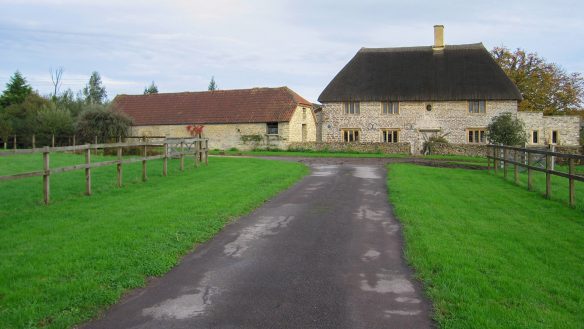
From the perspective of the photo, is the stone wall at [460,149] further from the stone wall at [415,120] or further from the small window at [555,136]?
the small window at [555,136]

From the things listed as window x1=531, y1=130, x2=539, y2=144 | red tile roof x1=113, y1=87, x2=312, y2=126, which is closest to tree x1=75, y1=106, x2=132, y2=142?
red tile roof x1=113, y1=87, x2=312, y2=126

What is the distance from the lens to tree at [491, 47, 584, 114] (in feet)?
195

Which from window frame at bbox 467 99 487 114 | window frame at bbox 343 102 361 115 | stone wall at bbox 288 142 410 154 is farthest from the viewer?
window frame at bbox 343 102 361 115

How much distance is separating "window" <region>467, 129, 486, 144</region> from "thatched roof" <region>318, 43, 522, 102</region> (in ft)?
8.62

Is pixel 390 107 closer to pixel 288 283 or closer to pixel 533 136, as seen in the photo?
pixel 533 136

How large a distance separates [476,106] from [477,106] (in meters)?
0.08

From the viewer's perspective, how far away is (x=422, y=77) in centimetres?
4297

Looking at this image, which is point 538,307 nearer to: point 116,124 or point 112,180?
point 112,180

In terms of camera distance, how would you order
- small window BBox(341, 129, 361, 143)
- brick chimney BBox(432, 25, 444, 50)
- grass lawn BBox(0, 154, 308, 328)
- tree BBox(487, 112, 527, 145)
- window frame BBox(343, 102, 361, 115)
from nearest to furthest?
1. grass lawn BBox(0, 154, 308, 328)
2. tree BBox(487, 112, 527, 145)
3. window frame BBox(343, 102, 361, 115)
4. small window BBox(341, 129, 361, 143)
5. brick chimney BBox(432, 25, 444, 50)

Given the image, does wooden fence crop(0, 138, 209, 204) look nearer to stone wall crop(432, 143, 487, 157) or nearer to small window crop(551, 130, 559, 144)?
stone wall crop(432, 143, 487, 157)

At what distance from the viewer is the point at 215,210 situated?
10.4 meters

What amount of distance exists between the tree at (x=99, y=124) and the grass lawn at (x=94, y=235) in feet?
72.1

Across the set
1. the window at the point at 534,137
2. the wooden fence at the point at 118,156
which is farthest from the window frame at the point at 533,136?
the wooden fence at the point at 118,156

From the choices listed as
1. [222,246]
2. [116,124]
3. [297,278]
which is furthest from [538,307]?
[116,124]
